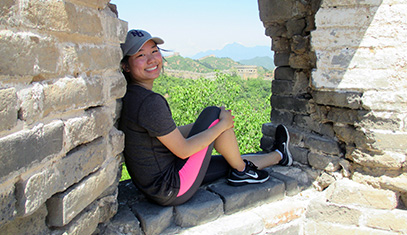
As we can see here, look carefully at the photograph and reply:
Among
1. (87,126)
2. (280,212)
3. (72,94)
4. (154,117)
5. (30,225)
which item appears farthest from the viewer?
(280,212)

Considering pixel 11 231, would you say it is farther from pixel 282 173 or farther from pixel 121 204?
pixel 282 173

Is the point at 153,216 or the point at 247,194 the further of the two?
the point at 247,194

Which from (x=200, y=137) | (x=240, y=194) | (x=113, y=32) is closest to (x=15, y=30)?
(x=113, y=32)

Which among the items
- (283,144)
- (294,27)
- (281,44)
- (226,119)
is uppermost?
(294,27)

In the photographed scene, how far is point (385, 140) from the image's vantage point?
242cm

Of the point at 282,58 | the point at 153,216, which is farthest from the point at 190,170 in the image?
the point at 282,58

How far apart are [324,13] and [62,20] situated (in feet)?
6.55

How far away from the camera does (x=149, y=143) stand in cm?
196

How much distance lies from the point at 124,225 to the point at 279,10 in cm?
222

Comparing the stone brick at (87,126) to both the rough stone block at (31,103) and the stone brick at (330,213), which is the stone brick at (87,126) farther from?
the stone brick at (330,213)

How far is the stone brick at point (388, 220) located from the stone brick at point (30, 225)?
2.27 meters

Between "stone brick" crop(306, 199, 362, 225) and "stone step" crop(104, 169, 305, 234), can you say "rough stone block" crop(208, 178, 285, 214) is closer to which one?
"stone step" crop(104, 169, 305, 234)

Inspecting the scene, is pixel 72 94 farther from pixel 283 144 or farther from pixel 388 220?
pixel 388 220

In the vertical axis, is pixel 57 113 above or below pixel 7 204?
above
